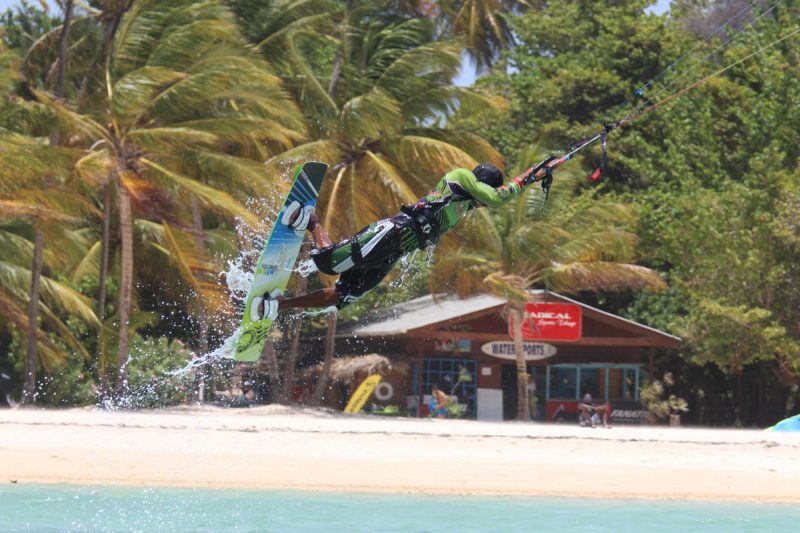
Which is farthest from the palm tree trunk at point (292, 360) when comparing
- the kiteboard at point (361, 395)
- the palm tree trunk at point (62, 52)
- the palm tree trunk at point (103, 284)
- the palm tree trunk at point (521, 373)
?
the palm tree trunk at point (62, 52)

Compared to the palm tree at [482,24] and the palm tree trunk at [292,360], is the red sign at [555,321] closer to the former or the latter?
the palm tree trunk at [292,360]

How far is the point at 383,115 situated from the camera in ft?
67.2

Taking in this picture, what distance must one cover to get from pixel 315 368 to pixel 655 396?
7.02 meters

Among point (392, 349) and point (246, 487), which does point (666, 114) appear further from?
point (246, 487)

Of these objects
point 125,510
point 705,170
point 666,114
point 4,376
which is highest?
point 666,114

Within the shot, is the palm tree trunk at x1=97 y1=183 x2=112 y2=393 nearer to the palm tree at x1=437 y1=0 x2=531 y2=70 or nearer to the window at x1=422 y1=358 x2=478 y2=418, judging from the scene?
the window at x1=422 y1=358 x2=478 y2=418

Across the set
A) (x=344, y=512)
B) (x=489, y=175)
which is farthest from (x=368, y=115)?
(x=489, y=175)

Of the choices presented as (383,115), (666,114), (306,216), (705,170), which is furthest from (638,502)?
(666,114)

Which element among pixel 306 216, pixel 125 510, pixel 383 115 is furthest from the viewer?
pixel 383 115

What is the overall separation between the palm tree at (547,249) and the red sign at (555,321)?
2.53 feet

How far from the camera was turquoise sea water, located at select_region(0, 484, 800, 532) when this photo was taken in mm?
11516

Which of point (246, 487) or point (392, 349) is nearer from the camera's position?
point (246, 487)

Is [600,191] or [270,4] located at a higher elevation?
[270,4]

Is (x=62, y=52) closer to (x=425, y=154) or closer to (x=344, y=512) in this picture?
(x=425, y=154)
